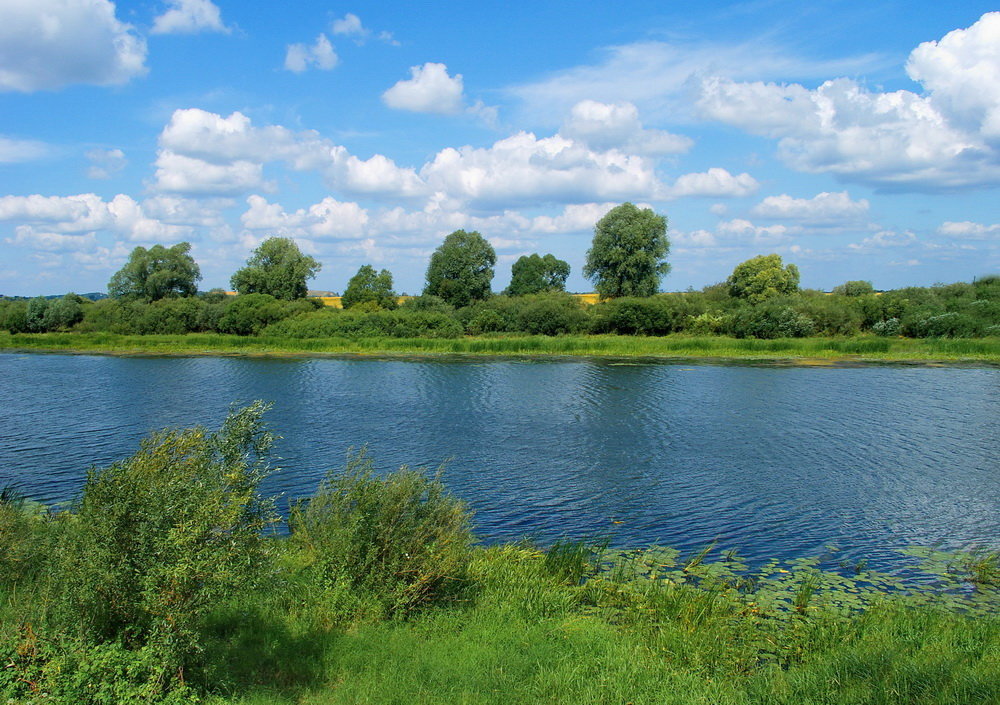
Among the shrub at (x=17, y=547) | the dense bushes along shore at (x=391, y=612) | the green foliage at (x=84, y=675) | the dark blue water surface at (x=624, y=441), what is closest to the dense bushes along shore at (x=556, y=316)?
the dark blue water surface at (x=624, y=441)

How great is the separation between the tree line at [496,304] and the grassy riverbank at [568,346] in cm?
254

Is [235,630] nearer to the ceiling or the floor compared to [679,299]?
nearer to the floor

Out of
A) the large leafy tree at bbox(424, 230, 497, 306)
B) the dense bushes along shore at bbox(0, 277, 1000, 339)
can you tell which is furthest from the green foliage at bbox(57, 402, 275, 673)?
the large leafy tree at bbox(424, 230, 497, 306)

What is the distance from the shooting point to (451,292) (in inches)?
2756

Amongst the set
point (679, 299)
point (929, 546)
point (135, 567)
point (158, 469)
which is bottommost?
point (929, 546)

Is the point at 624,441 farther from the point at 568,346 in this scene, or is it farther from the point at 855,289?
the point at 855,289

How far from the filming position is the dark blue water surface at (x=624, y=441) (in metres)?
14.8

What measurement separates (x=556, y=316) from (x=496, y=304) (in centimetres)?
686

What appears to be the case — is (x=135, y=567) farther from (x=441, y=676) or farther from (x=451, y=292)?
(x=451, y=292)

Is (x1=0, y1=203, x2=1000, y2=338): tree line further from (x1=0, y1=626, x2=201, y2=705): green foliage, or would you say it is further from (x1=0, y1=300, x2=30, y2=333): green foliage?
(x1=0, y1=626, x2=201, y2=705): green foliage

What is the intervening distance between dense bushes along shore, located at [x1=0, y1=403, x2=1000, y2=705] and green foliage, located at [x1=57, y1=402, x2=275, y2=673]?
2cm

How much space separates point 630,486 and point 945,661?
987 cm

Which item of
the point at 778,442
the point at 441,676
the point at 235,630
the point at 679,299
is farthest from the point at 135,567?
the point at 679,299

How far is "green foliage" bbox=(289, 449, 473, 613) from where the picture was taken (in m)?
9.10
